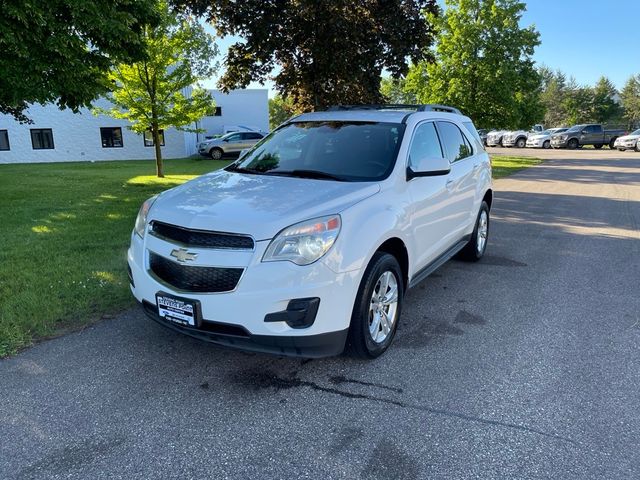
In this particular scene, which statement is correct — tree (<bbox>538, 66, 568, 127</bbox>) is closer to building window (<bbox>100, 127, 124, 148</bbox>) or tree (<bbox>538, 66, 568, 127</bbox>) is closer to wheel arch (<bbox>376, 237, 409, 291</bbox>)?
building window (<bbox>100, 127, 124, 148</bbox>)

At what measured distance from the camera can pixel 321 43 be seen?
1005 cm

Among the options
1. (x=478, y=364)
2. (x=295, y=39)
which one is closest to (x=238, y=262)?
(x=478, y=364)

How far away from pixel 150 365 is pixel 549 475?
271 cm

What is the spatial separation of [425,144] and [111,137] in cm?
3124

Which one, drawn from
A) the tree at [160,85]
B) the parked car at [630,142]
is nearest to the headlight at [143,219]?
the tree at [160,85]

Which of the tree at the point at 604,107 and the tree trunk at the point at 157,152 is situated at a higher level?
the tree at the point at 604,107

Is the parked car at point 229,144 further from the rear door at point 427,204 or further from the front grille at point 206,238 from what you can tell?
the front grille at point 206,238

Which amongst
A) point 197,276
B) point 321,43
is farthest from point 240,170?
point 321,43

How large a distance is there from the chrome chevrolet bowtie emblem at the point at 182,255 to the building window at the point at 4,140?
33.7 m

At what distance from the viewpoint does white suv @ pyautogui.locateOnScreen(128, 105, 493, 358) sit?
3.09 m

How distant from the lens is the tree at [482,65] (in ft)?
71.8

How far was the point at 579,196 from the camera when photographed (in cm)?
1262

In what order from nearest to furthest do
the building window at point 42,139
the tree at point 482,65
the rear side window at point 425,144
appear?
the rear side window at point 425,144, the tree at point 482,65, the building window at point 42,139

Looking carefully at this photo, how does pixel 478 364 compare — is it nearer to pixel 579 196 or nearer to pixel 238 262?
pixel 238 262
